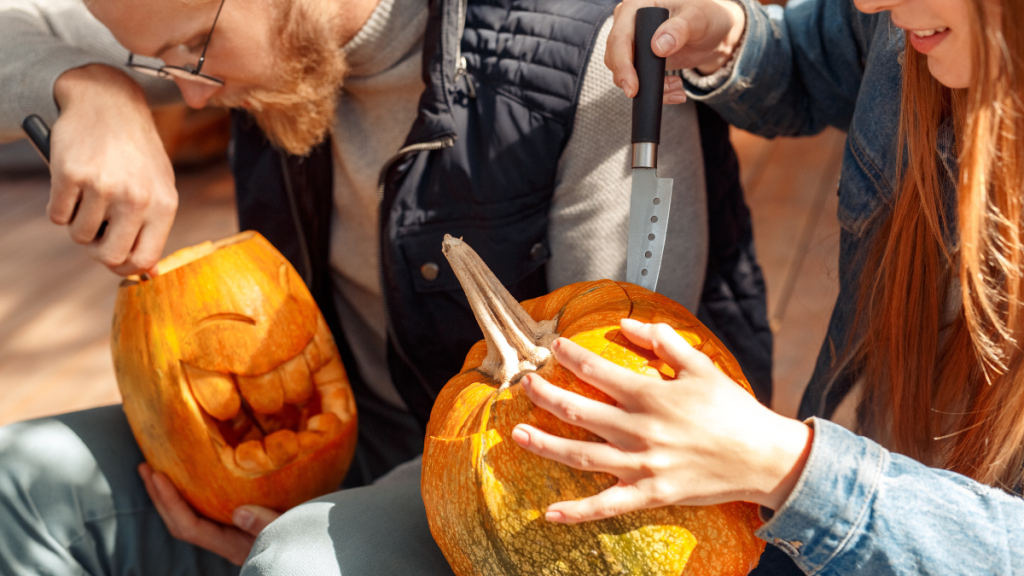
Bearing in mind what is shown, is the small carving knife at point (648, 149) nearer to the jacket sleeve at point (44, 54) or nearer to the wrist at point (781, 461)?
the wrist at point (781, 461)

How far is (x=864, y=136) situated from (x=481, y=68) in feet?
1.65

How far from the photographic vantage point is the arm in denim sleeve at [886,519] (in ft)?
1.84

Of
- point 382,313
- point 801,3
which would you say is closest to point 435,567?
point 382,313

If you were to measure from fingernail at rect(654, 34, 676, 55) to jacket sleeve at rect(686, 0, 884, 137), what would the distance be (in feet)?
0.67

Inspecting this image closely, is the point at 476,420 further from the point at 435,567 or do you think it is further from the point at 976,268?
the point at 976,268

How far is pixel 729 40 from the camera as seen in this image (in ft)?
2.93

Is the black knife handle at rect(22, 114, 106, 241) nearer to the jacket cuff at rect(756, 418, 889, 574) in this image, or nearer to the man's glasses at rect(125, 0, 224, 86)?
the man's glasses at rect(125, 0, 224, 86)

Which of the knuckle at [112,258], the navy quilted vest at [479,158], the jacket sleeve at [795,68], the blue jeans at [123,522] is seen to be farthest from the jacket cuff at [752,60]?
the knuckle at [112,258]

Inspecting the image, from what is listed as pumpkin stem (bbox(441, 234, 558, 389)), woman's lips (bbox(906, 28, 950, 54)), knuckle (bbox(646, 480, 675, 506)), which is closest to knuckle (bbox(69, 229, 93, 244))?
pumpkin stem (bbox(441, 234, 558, 389))

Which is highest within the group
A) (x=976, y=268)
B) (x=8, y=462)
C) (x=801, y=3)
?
(x=801, y=3)

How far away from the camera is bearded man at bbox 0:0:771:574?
906 mm

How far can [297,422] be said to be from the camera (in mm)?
974

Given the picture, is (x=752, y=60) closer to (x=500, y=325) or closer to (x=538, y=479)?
(x=500, y=325)

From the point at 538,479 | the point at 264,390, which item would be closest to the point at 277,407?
the point at 264,390
